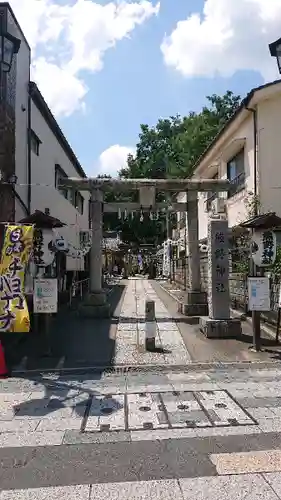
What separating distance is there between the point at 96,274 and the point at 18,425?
9.15 m

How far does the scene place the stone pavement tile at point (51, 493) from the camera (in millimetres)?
4207

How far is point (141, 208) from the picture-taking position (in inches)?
644

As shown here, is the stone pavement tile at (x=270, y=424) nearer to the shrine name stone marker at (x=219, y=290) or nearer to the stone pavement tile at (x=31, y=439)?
the stone pavement tile at (x=31, y=439)

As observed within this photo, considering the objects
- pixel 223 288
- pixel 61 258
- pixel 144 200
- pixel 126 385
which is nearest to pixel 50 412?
pixel 126 385

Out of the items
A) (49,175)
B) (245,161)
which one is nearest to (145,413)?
(245,161)

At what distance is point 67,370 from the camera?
30.9ft

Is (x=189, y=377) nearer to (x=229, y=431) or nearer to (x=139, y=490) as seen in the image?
(x=229, y=431)

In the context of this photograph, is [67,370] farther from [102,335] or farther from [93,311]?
[93,311]

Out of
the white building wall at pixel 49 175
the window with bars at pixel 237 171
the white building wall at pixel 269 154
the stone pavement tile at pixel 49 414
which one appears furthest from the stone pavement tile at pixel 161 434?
the window with bars at pixel 237 171

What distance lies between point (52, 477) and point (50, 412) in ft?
7.21

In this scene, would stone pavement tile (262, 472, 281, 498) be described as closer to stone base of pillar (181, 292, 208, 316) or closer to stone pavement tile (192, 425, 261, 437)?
stone pavement tile (192, 425, 261, 437)

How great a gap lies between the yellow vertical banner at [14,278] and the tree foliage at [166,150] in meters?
30.6

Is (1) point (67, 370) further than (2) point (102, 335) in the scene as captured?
No

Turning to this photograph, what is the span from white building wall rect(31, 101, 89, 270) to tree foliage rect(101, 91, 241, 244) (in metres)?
16.7
